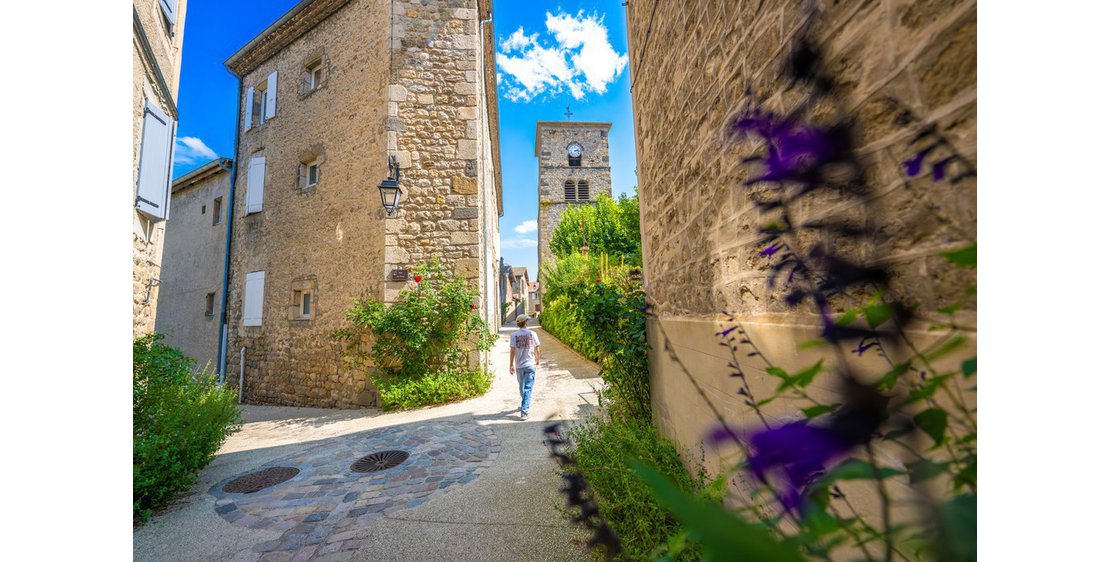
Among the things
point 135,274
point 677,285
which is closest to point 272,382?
point 135,274

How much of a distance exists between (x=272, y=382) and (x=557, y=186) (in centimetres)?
2034

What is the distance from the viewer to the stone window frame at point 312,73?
7.73 meters

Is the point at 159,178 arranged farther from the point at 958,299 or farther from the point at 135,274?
the point at 958,299

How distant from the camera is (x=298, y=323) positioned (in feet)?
23.7

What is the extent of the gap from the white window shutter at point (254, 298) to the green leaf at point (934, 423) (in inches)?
370

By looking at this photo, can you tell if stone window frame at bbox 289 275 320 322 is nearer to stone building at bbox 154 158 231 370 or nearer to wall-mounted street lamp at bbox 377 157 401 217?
wall-mounted street lamp at bbox 377 157 401 217

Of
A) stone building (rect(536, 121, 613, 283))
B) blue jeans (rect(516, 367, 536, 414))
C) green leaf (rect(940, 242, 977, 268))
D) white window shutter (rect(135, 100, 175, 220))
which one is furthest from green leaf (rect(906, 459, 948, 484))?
stone building (rect(536, 121, 613, 283))

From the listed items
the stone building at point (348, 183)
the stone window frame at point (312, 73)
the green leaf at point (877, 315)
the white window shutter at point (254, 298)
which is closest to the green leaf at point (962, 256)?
the green leaf at point (877, 315)

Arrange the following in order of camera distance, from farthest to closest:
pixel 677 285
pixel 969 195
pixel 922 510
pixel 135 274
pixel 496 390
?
pixel 496 390
pixel 135 274
pixel 677 285
pixel 969 195
pixel 922 510

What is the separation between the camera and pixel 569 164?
1024 inches

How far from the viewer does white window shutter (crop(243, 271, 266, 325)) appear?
777 centimetres
